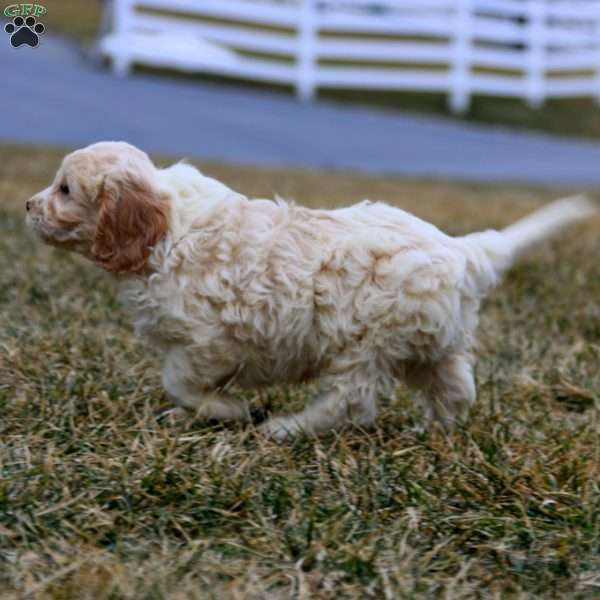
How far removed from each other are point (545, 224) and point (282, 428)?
112 cm

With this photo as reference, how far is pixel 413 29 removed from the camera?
53.1 ft

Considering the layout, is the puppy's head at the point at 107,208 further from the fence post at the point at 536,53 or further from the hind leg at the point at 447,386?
the fence post at the point at 536,53

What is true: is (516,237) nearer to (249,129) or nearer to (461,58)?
(249,129)

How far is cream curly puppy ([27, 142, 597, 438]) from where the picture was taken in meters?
3.31

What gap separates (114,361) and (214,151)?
7997 millimetres

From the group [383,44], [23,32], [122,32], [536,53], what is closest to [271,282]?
[23,32]

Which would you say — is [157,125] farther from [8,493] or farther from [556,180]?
[8,493]

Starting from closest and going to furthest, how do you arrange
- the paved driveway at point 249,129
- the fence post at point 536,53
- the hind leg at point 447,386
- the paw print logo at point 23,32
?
the hind leg at point 447,386, the paw print logo at point 23,32, the paved driveway at point 249,129, the fence post at point 536,53

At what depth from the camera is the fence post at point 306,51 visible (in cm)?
1577

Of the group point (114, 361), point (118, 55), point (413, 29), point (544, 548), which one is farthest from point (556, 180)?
point (544, 548)

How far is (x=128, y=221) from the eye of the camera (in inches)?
133

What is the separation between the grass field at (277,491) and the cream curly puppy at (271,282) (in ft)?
0.52

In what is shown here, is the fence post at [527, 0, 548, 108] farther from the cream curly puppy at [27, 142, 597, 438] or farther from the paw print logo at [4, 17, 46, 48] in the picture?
the cream curly puppy at [27, 142, 597, 438]

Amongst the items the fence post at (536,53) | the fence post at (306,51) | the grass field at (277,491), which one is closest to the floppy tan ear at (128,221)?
the grass field at (277,491)
